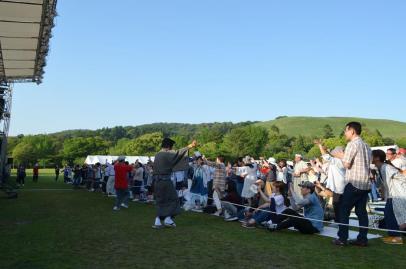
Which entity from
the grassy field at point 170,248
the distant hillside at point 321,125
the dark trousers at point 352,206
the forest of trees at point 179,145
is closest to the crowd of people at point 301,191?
the dark trousers at point 352,206

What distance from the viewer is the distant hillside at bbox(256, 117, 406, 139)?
443 ft

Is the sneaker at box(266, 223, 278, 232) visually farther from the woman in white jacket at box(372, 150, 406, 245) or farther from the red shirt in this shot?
the red shirt

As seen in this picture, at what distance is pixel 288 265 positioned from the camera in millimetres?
5516

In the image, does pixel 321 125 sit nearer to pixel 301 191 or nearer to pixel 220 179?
pixel 220 179

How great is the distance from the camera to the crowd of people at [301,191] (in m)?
6.95

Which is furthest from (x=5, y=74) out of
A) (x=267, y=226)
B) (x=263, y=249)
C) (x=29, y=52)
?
(x=263, y=249)

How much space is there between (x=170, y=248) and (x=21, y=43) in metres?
16.1

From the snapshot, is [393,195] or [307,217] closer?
[393,195]

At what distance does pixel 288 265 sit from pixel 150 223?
5054 millimetres

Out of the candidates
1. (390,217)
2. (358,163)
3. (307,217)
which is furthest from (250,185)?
(358,163)

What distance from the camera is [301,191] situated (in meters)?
9.16

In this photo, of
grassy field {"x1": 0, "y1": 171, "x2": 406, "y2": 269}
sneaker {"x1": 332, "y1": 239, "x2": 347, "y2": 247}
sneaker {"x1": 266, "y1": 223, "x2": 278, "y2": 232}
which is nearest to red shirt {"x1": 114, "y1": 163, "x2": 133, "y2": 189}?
grassy field {"x1": 0, "y1": 171, "x2": 406, "y2": 269}

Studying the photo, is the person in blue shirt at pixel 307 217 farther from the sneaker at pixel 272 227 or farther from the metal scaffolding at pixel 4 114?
the metal scaffolding at pixel 4 114

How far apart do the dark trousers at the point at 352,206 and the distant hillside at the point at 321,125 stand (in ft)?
421
